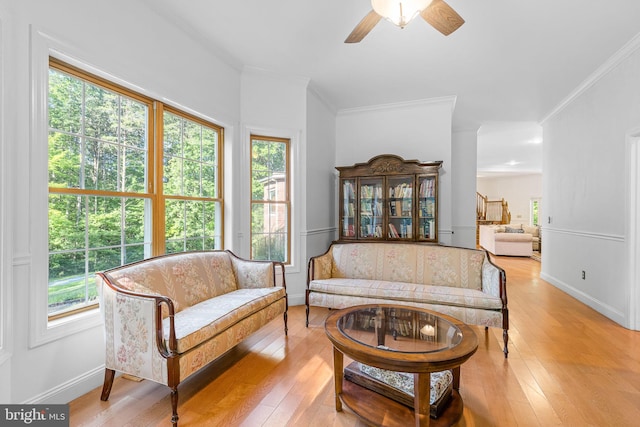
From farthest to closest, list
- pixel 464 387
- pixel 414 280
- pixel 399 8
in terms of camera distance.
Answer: pixel 414 280
pixel 464 387
pixel 399 8

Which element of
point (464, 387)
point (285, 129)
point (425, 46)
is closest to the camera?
point (464, 387)

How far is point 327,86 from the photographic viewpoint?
12.8 feet

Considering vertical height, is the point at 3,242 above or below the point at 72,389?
above

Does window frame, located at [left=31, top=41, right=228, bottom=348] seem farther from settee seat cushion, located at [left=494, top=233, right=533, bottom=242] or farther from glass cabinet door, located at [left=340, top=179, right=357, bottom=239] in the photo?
settee seat cushion, located at [left=494, top=233, right=533, bottom=242]

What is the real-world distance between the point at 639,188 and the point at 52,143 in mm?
4963

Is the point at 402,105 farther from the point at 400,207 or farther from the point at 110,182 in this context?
the point at 110,182

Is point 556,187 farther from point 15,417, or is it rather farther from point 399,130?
point 15,417

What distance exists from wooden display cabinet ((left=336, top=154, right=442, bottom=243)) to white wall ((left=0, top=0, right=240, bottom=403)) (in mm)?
2905

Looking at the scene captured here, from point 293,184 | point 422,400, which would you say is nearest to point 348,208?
point 293,184

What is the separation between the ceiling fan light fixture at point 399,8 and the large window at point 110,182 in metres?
1.97

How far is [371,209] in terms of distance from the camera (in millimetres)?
4289

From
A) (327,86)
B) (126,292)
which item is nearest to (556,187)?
(327,86)

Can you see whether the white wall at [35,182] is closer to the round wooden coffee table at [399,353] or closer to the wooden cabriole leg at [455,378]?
the round wooden coffee table at [399,353]
